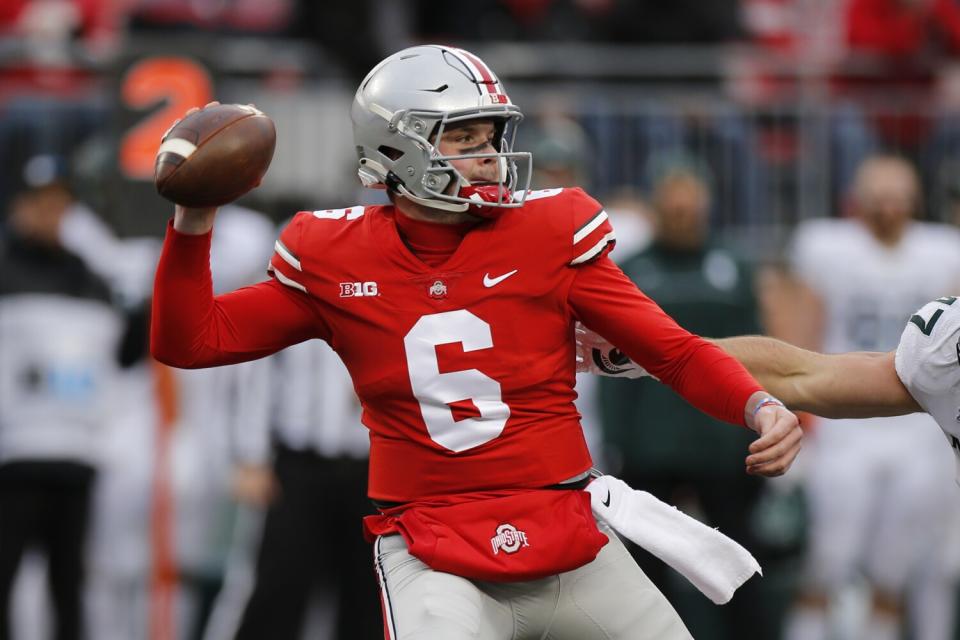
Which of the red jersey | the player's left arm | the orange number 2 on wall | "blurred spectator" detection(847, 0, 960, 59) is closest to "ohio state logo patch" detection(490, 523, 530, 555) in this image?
the red jersey

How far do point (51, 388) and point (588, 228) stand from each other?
170 inches

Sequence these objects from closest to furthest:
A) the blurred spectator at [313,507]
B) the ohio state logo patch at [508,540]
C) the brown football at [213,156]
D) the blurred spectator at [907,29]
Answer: the brown football at [213,156]
the ohio state logo patch at [508,540]
the blurred spectator at [313,507]
the blurred spectator at [907,29]

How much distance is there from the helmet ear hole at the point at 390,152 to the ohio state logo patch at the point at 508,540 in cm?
92

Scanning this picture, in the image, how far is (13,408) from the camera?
7723 mm

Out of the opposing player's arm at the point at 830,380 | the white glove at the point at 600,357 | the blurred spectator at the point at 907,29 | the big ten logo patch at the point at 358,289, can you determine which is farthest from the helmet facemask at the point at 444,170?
the blurred spectator at the point at 907,29

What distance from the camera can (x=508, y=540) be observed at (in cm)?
390

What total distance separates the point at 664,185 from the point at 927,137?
6.86 ft

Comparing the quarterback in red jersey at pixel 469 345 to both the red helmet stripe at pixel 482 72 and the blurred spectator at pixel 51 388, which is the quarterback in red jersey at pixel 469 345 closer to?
the red helmet stripe at pixel 482 72

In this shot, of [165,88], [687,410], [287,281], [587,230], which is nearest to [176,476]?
[165,88]

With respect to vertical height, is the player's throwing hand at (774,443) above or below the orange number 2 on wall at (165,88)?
above

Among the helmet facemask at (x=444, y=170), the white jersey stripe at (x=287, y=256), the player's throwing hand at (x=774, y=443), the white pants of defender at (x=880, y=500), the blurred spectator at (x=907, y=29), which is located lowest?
the white pants of defender at (x=880, y=500)

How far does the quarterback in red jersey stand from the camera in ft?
12.8

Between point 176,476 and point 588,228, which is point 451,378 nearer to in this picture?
point 588,228

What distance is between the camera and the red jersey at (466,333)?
3963mm
